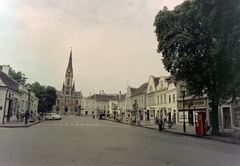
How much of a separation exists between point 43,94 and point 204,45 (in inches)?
2304

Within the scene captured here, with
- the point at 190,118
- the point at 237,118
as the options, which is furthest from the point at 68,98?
the point at 237,118

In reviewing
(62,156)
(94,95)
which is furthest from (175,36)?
(94,95)

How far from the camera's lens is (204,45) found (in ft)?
65.9

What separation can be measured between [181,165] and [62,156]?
186 inches

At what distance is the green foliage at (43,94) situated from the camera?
222ft

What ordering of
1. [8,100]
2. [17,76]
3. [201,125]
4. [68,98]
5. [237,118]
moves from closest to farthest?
[201,125], [237,118], [8,100], [17,76], [68,98]

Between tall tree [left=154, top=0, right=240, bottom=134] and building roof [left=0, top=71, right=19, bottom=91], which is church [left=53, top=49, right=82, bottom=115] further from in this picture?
tall tree [left=154, top=0, right=240, bottom=134]

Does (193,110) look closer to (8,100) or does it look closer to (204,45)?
(204,45)

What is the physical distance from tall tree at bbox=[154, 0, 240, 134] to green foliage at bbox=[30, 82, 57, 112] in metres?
53.9

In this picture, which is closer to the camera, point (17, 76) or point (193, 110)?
point (193, 110)

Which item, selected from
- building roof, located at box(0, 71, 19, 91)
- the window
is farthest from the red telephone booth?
building roof, located at box(0, 71, 19, 91)

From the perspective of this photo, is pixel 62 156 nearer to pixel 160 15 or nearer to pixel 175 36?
pixel 175 36

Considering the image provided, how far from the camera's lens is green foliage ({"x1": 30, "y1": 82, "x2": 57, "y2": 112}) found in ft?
222

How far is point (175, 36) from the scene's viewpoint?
19953mm
